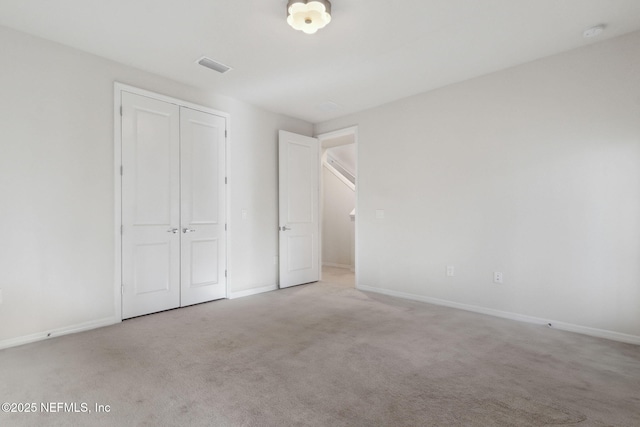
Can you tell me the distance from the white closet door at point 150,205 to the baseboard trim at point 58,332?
0.17m

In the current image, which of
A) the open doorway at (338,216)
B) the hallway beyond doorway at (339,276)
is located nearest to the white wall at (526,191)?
the hallway beyond doorway at (339,276)

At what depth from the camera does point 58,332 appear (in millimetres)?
2898

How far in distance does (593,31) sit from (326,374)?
3562mm

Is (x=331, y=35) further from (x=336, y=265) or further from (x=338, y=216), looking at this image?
(x=336, y=265)

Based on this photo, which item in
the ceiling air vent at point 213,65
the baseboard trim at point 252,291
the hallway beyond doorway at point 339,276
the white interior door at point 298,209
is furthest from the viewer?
the hallway beyond doorway at point 339,276

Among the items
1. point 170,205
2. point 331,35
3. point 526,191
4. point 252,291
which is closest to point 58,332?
point 170,205

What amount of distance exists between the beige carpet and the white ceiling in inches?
106

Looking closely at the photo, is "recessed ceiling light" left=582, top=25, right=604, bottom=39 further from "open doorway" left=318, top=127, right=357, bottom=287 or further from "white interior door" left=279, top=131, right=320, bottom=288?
"open doorway" left=318, top=127, right=357, bottom=287

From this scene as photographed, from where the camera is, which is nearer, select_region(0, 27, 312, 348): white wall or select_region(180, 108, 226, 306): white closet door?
select_region(0, 27, 312, 348): white wall

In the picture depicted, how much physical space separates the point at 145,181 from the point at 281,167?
1.94 m

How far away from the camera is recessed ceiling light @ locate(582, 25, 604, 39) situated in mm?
2672

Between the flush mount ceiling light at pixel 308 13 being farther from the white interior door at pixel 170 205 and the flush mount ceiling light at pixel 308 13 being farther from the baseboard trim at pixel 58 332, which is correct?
the baseboard trim at pixel 58 332

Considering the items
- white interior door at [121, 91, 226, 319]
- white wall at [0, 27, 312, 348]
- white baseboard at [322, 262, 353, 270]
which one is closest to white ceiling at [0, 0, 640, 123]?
white wall at [0, 27, 312, 348]

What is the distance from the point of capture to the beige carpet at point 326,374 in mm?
1721
